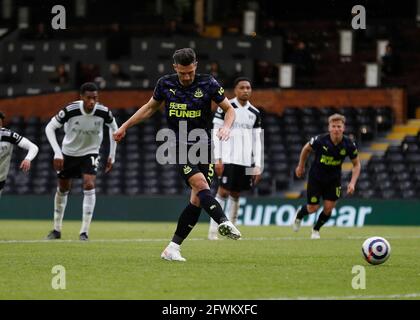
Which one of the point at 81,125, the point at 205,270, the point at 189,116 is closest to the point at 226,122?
the point at 189,116

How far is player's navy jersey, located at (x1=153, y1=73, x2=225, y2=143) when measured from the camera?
11.6 m

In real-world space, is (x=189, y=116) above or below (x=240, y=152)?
above

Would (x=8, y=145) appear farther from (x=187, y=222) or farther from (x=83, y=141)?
(x=187, y=222)

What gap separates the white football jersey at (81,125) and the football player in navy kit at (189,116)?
172 inches

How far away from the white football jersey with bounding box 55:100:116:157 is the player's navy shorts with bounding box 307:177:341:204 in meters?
3.57

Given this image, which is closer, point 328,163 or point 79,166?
point 79,166

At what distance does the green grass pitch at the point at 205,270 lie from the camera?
8.77 m

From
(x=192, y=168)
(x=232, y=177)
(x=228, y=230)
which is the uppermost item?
(x=192, y=168)

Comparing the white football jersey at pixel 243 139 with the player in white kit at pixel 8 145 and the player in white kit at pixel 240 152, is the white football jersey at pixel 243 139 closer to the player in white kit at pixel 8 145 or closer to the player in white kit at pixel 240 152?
the player in white kit at pixel 240 152

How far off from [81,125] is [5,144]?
45.2 inches

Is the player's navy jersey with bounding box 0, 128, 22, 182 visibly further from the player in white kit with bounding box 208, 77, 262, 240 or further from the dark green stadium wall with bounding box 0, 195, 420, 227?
the dark green stadium wall with bounding box 0, 195, 420, 227

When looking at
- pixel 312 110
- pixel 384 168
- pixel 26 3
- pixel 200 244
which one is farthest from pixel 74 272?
pixel 26 3

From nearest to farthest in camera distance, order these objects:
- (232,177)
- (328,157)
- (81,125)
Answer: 1. (81,125)
2. (232,177)
3. (328,157)

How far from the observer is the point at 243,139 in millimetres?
16953
